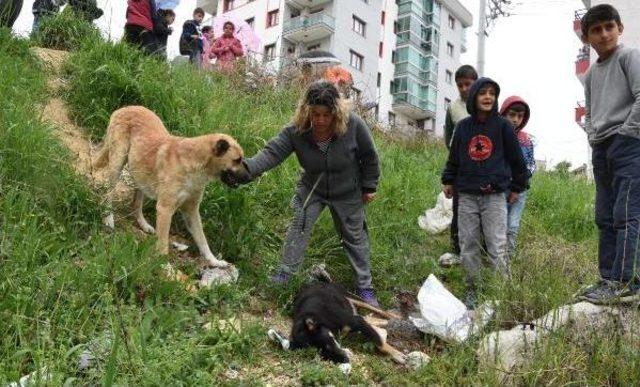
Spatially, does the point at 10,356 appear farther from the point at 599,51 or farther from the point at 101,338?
the point at 599,51

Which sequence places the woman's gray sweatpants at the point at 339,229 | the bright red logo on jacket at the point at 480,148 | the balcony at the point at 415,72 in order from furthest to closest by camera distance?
the balcony at the point at 415,72
the bright red logo on jacket at the point at 480,148
the woman's gray sweatpants at the point at 339,229

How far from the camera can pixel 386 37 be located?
35750 mm

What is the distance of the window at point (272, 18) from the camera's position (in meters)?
31.1

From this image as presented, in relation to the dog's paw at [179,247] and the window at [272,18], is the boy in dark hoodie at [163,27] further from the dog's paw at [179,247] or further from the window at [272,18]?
the window at [272,18]

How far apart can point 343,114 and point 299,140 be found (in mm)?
419

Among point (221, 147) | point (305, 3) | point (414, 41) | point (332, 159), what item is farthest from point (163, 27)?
point (414, 41)

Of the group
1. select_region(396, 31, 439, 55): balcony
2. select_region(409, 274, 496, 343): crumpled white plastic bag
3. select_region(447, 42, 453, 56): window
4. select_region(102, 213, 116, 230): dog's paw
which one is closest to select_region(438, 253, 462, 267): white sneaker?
select_region(409, 274, 496, 343): crumpled white plastic bag

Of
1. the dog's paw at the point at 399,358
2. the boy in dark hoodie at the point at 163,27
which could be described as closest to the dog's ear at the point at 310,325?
the dog's paw at the point at 399,358

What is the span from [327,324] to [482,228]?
1.68 metres

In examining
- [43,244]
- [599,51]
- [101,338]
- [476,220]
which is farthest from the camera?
[476,220]

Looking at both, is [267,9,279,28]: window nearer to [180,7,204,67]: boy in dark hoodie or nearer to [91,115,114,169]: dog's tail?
[180,7,204,67]: boy in dark hoodie

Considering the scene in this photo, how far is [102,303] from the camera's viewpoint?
2938 millimetres

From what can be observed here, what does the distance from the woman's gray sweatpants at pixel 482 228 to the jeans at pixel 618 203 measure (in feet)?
2.36

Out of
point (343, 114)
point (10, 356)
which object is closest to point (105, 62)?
point (343, 114)
